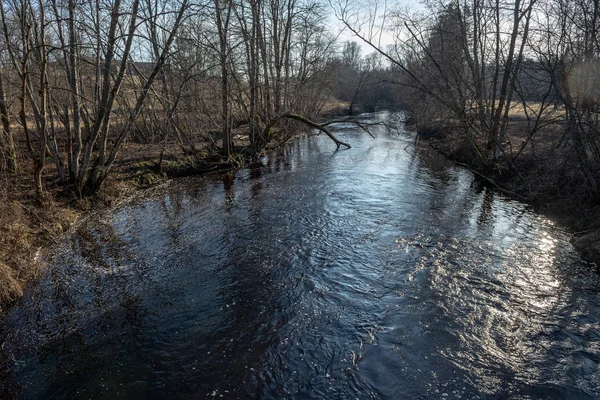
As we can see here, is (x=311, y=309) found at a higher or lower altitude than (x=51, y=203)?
lower

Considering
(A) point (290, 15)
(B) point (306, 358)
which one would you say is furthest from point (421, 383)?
(A) point (290, 15)

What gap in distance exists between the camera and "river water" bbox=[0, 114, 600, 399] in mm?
4555

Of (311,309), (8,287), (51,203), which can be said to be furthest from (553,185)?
(51,203)

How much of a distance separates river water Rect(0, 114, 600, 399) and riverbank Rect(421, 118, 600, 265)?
613 mm

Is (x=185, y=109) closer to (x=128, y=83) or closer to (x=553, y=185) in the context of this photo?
(x=128, y=83)

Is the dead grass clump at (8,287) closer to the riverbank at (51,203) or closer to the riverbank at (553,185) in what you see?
the riverbank at (51,203)

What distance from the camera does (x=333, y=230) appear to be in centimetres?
905

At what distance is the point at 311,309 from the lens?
5930 mm

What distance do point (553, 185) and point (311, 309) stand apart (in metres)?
9.46

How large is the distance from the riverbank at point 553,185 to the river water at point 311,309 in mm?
613

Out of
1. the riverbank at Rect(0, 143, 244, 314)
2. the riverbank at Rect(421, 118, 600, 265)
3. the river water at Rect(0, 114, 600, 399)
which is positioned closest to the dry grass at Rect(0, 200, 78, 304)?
the riverbank at Rect(0, 143, 244, 314)

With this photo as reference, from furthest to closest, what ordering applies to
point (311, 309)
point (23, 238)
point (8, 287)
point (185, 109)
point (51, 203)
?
point (185, 109), point (51, 203), point (23, 238), point (8, 287), point (311, 309)

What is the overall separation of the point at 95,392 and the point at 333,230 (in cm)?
593

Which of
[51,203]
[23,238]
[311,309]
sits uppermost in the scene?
[51,203]
